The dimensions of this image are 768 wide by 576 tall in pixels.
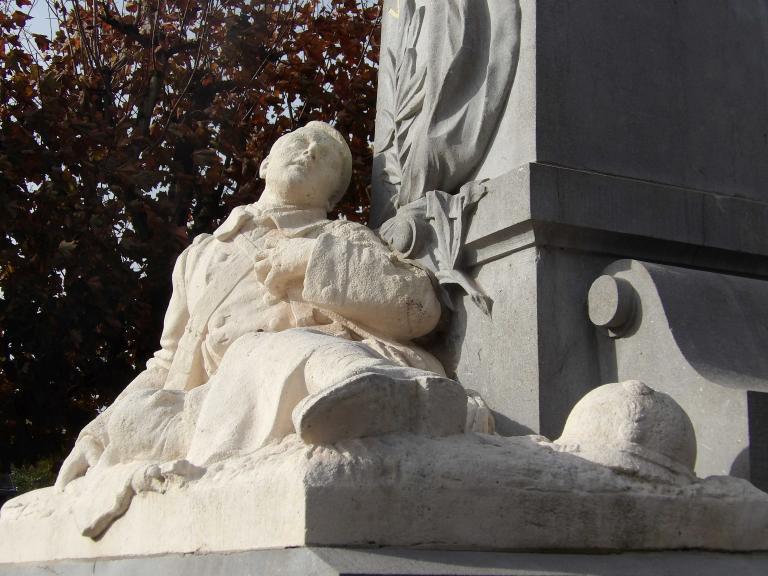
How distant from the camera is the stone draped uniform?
3.62m

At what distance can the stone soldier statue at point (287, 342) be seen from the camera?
10.5 ft

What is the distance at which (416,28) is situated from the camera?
528cm

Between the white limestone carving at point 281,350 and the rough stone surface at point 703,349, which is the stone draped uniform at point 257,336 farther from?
the rough stone surface at point 703,349

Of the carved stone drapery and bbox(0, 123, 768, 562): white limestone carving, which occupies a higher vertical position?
the carved stone drapery

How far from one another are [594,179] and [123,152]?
171 inches

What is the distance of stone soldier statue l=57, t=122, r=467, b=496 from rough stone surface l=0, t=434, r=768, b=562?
13 cm

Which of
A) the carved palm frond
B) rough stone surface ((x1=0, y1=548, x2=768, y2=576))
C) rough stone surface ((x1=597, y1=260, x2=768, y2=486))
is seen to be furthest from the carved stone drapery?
rough stone surface ((x1=0, y1=548, x2=768, y2=576))

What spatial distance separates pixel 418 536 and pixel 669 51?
2630 mm

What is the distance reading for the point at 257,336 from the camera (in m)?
4.10

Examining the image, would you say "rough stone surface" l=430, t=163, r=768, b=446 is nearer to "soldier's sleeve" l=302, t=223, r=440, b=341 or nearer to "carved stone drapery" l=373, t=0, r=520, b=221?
"soldier's sleeve" l=302, t=223, r=440, b=341

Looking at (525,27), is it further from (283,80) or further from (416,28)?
(283,80)

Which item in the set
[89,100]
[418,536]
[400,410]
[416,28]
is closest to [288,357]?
[400,410]

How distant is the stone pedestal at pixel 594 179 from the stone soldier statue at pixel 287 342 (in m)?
0.31

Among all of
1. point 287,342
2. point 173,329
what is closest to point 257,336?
point 287,342
